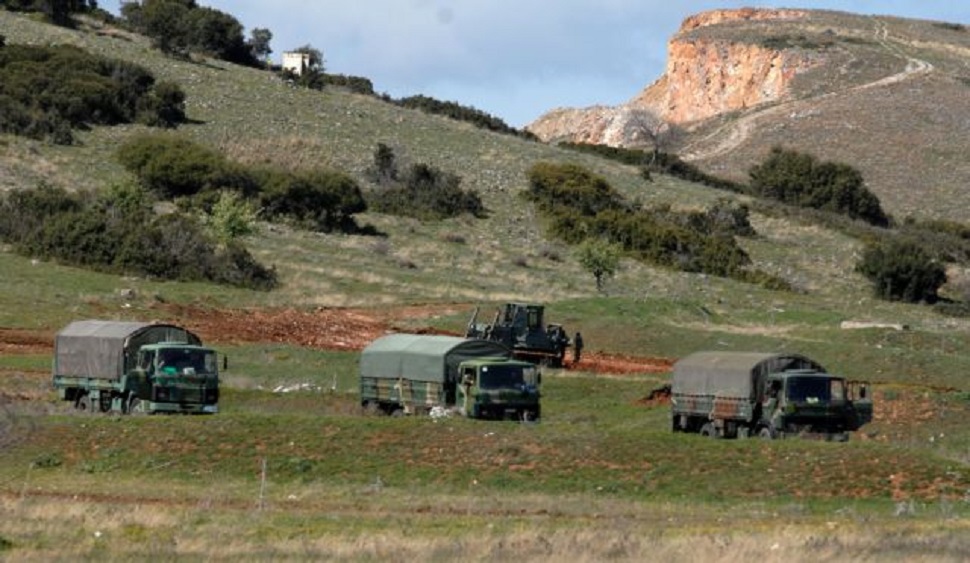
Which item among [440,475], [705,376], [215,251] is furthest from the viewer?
[215,251]

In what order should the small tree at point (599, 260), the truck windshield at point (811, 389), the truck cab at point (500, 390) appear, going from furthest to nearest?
the small tree at point (599, 260)
the truck cab at point (500, 390)
the truck windshield at point (811, 389)

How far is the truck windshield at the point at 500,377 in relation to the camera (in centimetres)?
4375

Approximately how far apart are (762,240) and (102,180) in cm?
3872

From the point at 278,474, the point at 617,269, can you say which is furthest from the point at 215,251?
the point at 278,474

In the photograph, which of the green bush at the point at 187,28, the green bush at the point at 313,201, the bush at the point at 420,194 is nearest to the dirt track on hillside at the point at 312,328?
the green bush at the point at 313,201

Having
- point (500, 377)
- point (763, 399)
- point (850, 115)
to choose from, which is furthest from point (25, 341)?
point (850, 115)

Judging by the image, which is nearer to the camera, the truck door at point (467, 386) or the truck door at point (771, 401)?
the truck door at point (771, 401)

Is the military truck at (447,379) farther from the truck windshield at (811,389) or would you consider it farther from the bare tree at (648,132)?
the bare tree at (648,132)

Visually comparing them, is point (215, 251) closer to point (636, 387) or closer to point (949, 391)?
point (636, 387)

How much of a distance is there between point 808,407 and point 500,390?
22.9ft

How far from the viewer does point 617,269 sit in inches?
3563

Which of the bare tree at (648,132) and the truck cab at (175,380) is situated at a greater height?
the bare tree at (648,132)

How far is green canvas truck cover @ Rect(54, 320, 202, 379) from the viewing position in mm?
46438

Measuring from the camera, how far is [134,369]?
45406mm
